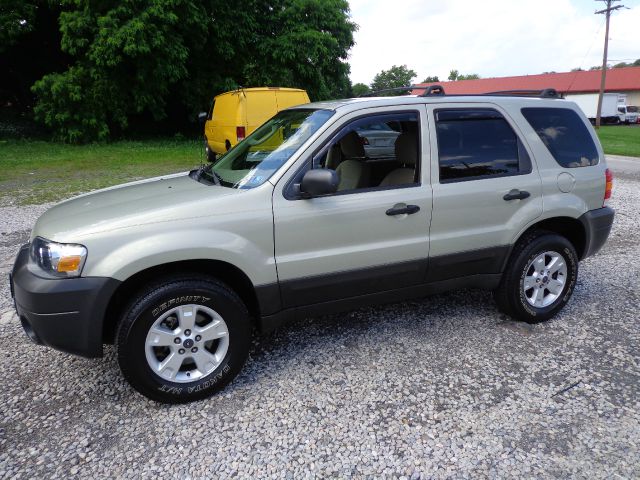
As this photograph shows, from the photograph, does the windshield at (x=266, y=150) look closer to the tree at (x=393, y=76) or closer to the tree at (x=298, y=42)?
the tree at (x=298, y=42)

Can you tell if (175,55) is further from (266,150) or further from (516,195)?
(516,195)

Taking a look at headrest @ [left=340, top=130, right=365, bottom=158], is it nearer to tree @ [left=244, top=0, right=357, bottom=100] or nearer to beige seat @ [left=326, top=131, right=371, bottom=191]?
beige seat @ [left=326, top=131, right=371, bottom=191]

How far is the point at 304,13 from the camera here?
22531 millimetres

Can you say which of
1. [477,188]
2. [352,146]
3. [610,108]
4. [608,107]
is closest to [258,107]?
[352,146]

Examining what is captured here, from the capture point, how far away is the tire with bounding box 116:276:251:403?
9.16 feet

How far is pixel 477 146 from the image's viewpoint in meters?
3.62

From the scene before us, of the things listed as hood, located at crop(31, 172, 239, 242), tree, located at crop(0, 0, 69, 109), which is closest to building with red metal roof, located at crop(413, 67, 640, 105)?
tree, located at crop(0, 0, 69, 109)

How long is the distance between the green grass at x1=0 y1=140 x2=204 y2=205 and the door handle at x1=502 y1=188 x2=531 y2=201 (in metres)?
8.48

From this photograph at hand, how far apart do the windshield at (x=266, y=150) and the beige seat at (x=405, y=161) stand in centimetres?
66

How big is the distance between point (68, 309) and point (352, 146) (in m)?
2.22

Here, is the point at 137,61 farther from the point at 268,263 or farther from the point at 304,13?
the point at 268,263

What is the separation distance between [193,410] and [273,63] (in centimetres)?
2122

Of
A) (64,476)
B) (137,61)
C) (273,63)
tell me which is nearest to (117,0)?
(137,61)

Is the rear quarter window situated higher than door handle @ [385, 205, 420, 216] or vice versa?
the rear quarter window
